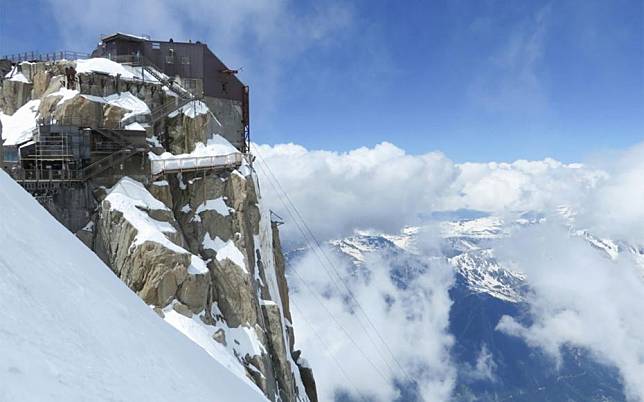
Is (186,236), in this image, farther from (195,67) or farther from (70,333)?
(70,333)

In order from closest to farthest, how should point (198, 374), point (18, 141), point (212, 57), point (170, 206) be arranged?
point (198, 374) → point (18, 141) → point (170, 206) → point (212, 57)

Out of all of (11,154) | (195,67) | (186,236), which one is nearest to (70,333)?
(186,236)

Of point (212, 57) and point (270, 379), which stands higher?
point (212, 57)

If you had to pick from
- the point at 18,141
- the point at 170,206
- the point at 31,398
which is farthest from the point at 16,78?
the point at 31,398

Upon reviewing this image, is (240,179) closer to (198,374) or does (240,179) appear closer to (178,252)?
(178,252)

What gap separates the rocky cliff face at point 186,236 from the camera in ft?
114

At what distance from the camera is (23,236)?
8766 millimetres

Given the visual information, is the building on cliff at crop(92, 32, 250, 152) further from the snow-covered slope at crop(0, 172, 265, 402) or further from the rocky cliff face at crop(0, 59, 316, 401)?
the snow-covered slope at crop(0, 172, 265, 402)

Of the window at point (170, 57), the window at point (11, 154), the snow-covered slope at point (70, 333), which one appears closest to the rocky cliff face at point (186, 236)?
the window at point (11, 154)

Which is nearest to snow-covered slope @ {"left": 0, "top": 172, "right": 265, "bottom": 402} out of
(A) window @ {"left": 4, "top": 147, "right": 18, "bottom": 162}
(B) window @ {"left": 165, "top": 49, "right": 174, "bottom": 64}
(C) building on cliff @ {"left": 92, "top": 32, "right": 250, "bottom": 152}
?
(A) window @ {"left": 4, "top": 147, "right": 18, "bottom": 162}

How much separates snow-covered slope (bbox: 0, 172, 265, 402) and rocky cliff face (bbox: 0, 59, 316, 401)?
2206cm

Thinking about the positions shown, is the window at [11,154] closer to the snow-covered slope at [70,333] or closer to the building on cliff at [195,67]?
the building on cliff at [195,67]

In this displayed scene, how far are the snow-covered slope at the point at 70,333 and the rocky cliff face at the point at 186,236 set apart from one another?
A: 72.4 feet

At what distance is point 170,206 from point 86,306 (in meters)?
33.8
